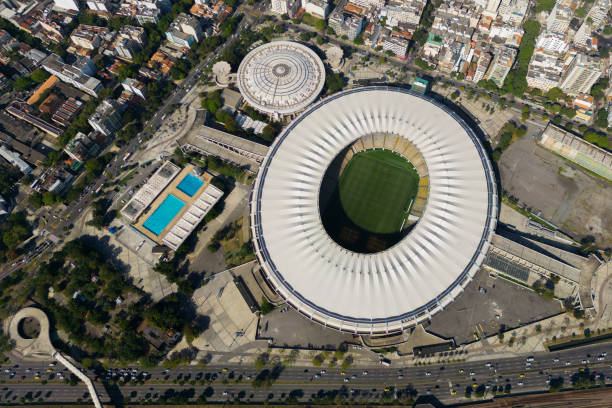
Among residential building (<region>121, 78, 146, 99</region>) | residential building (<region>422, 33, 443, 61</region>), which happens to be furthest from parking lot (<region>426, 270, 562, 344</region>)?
residential building (<region>121, 78, 146, 99</region>)

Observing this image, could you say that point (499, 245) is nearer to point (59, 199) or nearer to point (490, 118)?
point (490, 118)

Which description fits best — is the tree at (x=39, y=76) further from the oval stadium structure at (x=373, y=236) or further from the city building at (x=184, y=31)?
the oval stadium structure at (x=373, y=236)

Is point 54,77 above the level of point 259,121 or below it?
below

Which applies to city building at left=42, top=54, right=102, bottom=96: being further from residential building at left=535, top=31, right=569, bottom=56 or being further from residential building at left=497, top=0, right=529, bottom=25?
residential building at left=535, top=31, right=569, bottom=56

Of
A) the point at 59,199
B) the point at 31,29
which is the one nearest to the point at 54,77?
the point at 31,29

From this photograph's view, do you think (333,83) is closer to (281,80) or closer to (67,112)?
(281,80)
